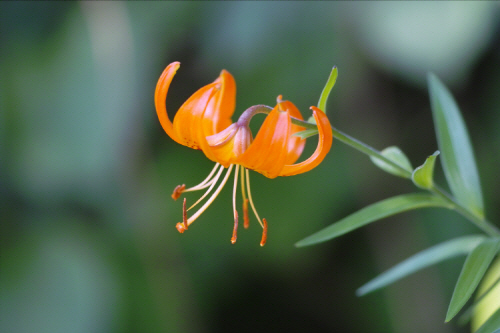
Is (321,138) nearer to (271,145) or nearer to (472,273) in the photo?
(271,145)

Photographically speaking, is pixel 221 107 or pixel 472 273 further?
pixel 221 107

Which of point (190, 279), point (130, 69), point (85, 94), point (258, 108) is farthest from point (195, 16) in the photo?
point (258, 108)

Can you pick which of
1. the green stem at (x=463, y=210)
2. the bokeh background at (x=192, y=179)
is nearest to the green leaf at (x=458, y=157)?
the green stem at (x=463, y=210)

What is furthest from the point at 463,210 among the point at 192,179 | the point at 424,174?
the point at 192,179

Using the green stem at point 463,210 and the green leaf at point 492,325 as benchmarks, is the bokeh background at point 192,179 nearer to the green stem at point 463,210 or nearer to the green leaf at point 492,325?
the green stem at point 463,210

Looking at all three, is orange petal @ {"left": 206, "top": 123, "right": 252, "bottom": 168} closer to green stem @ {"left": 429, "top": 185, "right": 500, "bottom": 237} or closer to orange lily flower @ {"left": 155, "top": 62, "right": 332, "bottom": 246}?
orange lily flower @ {"left": 155, "top": 62, "right": 332, "bottom": 246}

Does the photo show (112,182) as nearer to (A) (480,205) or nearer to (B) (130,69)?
(B) (130,69)
